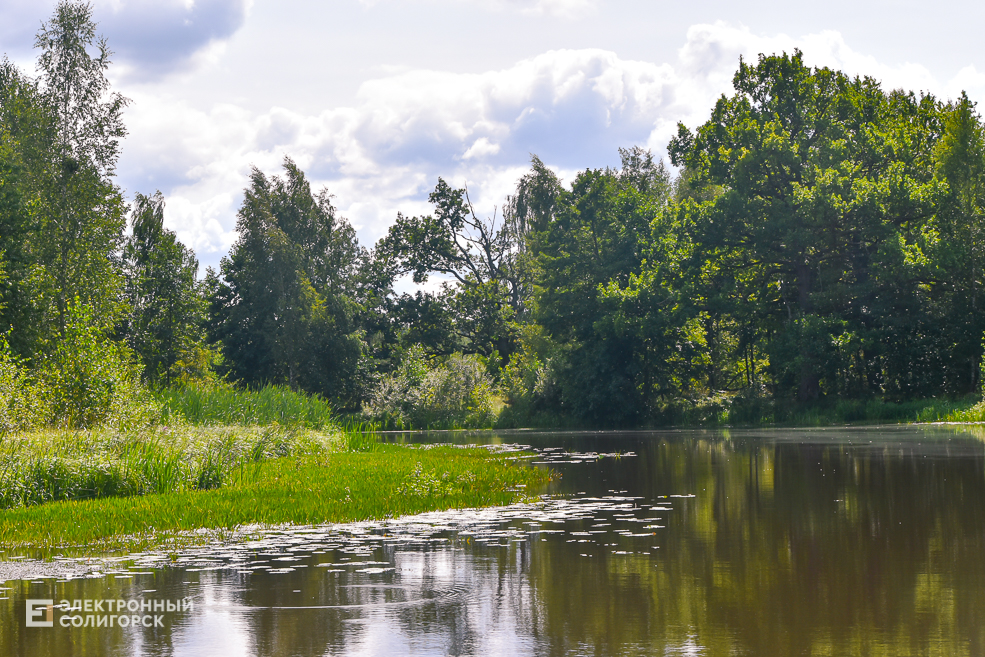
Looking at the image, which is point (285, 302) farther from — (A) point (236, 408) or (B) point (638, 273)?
(A) point (236, 408)

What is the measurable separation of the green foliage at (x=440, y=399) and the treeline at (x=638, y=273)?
16 centimetres

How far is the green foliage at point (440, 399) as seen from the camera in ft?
220

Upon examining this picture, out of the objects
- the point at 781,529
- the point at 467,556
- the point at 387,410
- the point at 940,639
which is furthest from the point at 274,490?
the point at 387,410

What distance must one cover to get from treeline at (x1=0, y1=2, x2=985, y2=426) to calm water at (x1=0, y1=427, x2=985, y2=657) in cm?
2906

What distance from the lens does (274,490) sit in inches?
714

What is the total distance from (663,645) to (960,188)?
179ft

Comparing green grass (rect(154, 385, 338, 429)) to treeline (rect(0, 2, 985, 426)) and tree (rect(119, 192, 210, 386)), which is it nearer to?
treeline (rect(0, 2, 985, 426))

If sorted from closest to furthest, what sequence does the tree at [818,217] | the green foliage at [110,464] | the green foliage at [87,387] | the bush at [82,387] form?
the green foliage at [110,464] → the bush at [82,387] → the green foliage at [87,387] → the tree at [818,217]

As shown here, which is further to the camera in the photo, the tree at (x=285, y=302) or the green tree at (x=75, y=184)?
the tree at (x=285, y=302)

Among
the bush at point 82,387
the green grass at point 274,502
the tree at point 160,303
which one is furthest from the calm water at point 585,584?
the tree at point 160,303

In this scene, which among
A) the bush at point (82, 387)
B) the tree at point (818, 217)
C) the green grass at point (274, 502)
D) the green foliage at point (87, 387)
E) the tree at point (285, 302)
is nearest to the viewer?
the green grass at point (274, 502)

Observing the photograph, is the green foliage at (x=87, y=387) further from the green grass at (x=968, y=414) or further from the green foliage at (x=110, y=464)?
the green grass at (x=968, y=414)

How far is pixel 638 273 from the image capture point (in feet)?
216

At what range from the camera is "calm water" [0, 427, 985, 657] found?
25.5ft
